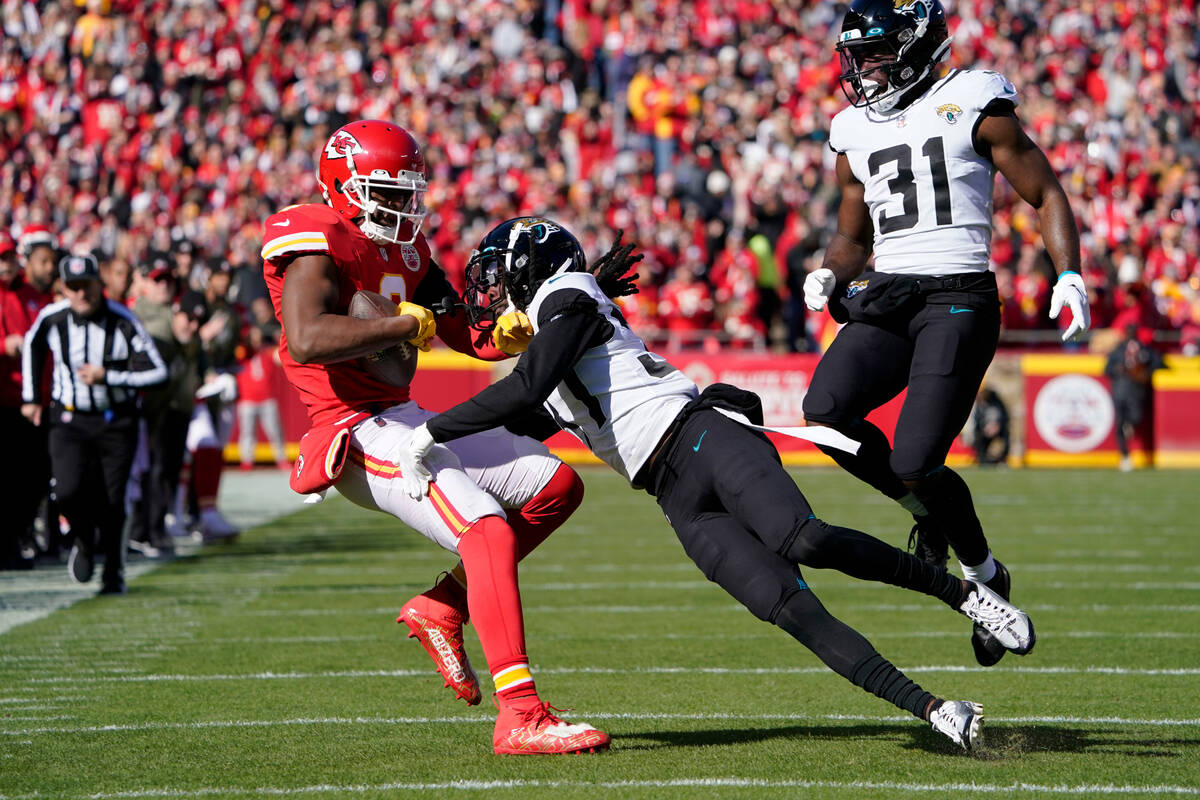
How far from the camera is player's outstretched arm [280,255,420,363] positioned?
14.3 ft

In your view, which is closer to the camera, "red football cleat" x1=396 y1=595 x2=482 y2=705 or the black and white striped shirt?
"red football cleat" x1=396 y1=595 x2=482 y2=705

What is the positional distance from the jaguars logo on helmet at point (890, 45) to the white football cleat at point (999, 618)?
1.60 meters

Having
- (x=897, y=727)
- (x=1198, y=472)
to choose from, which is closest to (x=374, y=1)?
(x=1198, y=472)

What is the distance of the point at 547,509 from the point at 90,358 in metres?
4.21

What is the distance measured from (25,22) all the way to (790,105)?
1090 centimetres

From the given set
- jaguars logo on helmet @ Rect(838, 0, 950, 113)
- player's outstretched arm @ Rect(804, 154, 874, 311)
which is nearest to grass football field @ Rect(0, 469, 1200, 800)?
player's outstretched arm @ Rect(804, 154, 874, 311)

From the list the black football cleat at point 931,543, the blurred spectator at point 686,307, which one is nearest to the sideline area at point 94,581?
the black football cleat at point 931,543

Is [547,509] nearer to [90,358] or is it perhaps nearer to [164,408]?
[90,358]

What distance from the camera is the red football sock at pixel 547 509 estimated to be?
471 cm

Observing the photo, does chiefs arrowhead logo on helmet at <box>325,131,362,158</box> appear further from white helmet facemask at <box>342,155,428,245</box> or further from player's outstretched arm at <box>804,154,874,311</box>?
player's outstretched arm at <box>804,154,874,311</box>

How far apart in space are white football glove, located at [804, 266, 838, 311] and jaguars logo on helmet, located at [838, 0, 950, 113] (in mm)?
559

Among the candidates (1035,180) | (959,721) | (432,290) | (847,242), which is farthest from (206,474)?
(959,721)

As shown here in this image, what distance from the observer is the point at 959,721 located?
3.91 meters

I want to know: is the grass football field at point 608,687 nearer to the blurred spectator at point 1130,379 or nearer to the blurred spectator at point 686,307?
the blurred spectator at point 1130,379
